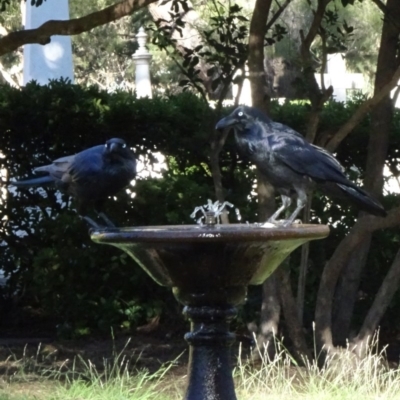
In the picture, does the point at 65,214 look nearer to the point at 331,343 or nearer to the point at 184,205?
the point at 184,205

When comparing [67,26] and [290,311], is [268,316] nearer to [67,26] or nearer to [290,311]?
[290,311]

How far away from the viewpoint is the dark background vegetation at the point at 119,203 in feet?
26.2

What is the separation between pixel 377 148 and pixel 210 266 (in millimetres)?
3206

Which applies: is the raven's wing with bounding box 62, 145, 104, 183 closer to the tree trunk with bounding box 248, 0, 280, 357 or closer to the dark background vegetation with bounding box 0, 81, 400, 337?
the tree trunk with bounding box 248, 0, 280, 357

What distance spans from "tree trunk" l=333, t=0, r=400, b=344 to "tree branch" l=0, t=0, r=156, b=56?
2.08m

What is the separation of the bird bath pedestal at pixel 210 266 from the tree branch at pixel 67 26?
2176mm

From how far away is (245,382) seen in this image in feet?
19.9

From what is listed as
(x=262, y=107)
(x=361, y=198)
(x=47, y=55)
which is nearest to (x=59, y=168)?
(x=361, y=198)

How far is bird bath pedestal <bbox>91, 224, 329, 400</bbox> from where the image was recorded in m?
3.92

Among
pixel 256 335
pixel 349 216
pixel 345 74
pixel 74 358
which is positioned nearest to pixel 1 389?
pixel 74 358

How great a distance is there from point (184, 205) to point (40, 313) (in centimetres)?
208

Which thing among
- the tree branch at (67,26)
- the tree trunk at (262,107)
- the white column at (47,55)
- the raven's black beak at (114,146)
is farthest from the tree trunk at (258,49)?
Result: the white column at (47,55)

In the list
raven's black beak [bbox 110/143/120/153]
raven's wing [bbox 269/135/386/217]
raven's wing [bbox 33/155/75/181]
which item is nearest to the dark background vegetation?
raven's wing [bbox 33/155/75/181]

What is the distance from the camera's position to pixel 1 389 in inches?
242
